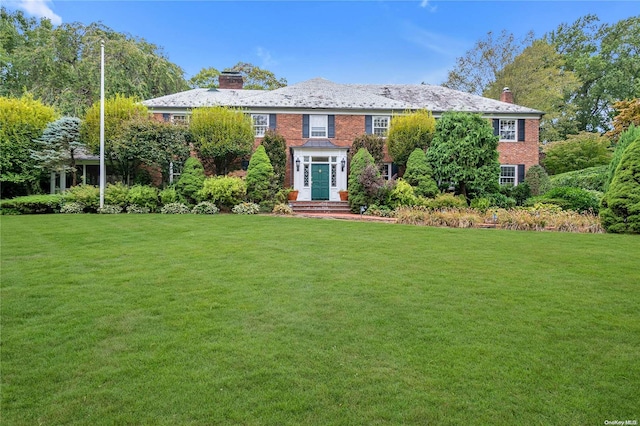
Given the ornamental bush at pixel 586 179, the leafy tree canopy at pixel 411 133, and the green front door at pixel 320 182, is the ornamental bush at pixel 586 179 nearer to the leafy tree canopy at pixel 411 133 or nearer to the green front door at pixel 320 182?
the leafy tree canopy at pixel 411 133

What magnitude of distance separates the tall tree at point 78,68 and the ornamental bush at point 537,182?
81.5 feet

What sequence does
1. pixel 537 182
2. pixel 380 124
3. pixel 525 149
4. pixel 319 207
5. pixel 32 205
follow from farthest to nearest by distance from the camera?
1. pixel 525 149
2. pixel 380 124
3. pixel 537 182
4. pixel 319 207
5. pixel 32 205

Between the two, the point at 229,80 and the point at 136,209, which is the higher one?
the point at 229,80

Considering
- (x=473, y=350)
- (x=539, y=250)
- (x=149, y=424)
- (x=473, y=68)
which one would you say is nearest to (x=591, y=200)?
(x=539, y=250)

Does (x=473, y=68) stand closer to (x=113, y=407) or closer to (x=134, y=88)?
(x=134, y=88)

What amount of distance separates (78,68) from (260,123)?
15144 millimetres

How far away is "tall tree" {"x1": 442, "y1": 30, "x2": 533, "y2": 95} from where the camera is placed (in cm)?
3356

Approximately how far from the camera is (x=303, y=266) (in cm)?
653

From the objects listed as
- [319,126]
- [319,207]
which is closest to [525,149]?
[319,126]

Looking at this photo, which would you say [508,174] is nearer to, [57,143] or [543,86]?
[543,86]

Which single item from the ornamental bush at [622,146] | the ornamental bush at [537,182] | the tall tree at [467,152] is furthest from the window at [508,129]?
the ornamental bush at [622,146]

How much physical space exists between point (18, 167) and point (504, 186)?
23487 millimetres

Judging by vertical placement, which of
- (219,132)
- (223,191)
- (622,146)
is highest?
(219,132)

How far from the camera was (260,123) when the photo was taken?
2097cm
